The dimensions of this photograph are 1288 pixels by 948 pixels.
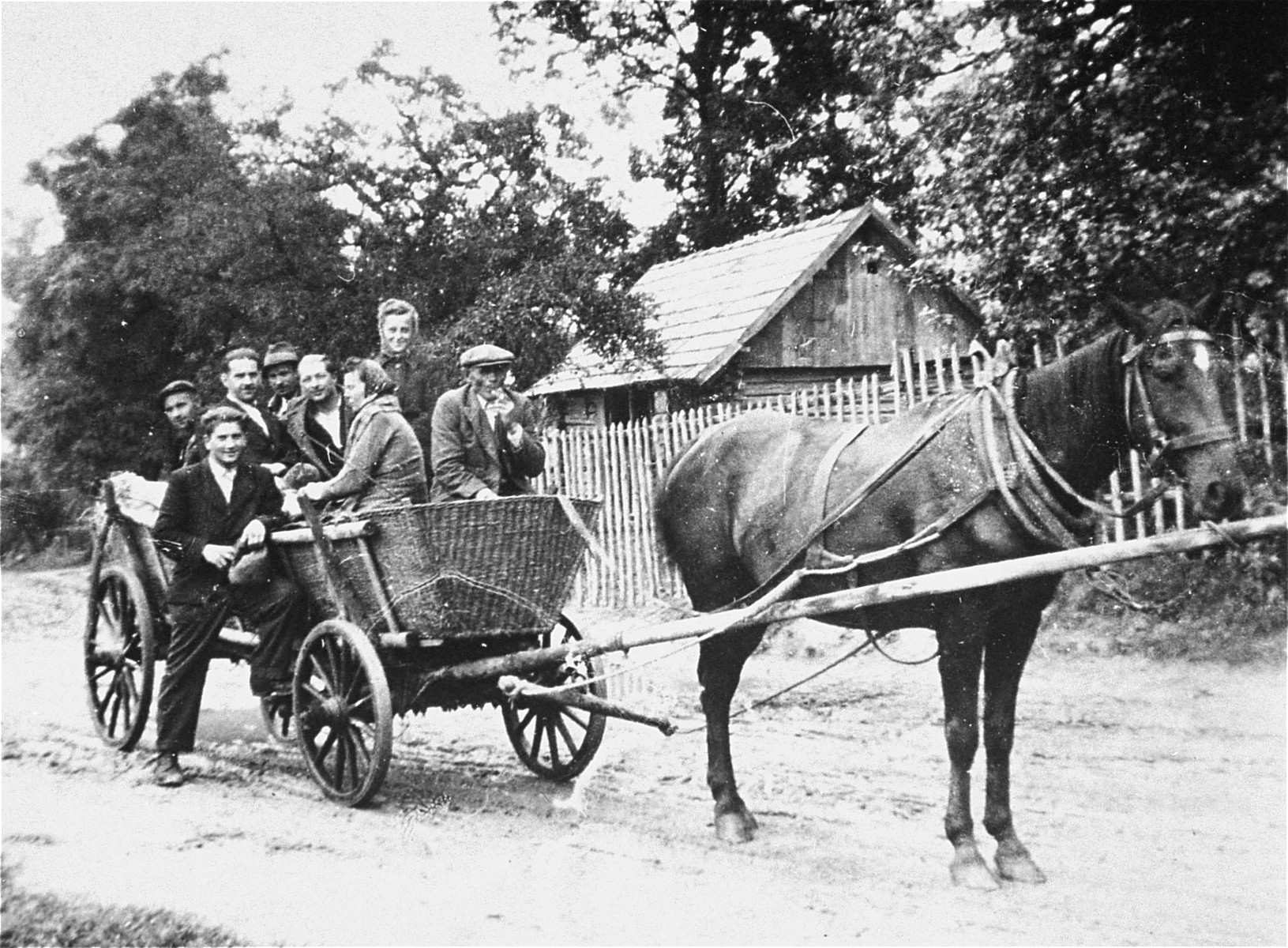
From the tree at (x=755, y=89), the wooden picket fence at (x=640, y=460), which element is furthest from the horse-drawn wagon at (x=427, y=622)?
the tree at (x=755, y=89)

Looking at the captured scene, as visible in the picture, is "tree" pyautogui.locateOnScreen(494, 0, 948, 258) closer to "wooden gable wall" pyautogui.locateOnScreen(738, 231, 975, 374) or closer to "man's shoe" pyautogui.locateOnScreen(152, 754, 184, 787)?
"wooden gable wall" pyautogui.locateOnScreen(738, 231, 975, 374)

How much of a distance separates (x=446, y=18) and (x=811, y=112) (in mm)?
13992

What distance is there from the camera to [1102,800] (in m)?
4.95

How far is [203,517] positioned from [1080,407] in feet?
14.2

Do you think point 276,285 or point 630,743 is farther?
point 276,285

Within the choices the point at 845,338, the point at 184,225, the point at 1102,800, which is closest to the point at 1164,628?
the point at 1102,800

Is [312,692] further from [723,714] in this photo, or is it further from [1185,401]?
[1185,401]

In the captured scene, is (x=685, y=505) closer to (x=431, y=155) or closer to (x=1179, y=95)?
(x=1179, y=95)

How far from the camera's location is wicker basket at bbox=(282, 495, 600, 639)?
483 cm

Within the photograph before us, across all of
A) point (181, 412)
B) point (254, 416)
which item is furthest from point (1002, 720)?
point (181, 412)

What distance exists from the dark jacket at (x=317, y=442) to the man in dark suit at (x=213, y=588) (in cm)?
50

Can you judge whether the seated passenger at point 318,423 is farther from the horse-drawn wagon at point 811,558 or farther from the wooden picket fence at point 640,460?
the wooden picket fence at point 640,460

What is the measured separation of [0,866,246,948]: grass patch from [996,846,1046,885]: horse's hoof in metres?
2.75

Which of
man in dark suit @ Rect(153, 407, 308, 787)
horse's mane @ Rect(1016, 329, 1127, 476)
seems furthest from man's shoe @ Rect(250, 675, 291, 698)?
horse's mane @ Rect(1016, 329, 1127, 476)
